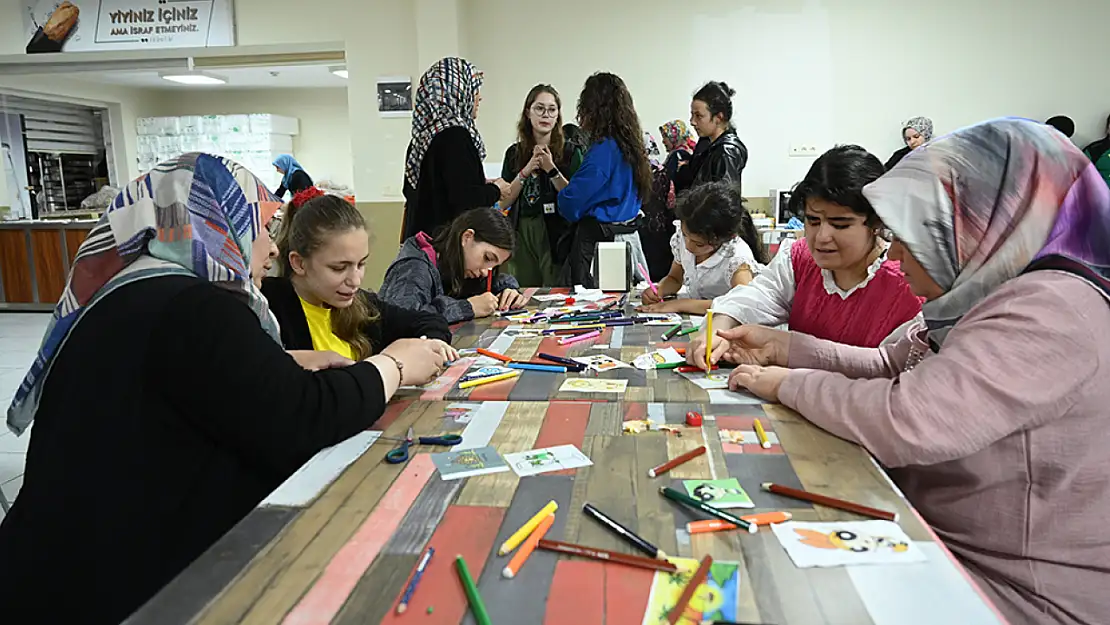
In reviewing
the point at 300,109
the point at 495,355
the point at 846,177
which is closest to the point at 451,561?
the point at 495,355

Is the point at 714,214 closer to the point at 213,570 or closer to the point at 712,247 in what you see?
the point at 712,247

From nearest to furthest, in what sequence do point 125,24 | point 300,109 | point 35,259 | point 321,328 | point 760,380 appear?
point 760,380
point 321,328
point 125,24
point 35,259
point 300,109

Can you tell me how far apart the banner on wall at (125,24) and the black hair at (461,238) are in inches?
143

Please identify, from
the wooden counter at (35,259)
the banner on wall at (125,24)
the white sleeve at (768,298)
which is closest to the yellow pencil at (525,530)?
the white sleeve at (768,298)

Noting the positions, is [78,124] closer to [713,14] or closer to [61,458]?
[713,14]

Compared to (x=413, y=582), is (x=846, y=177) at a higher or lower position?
higher

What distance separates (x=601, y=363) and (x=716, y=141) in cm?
236

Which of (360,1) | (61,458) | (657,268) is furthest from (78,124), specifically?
(61,458)

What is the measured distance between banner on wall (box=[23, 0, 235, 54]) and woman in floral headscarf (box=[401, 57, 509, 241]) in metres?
2.95

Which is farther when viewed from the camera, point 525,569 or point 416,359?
point 416,359

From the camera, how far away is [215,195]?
1.18 metres

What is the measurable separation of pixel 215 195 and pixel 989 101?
18.1 feet

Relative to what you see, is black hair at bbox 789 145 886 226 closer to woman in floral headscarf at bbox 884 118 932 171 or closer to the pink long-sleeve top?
the pink long-sleeve top

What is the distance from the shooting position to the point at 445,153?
122 inches
